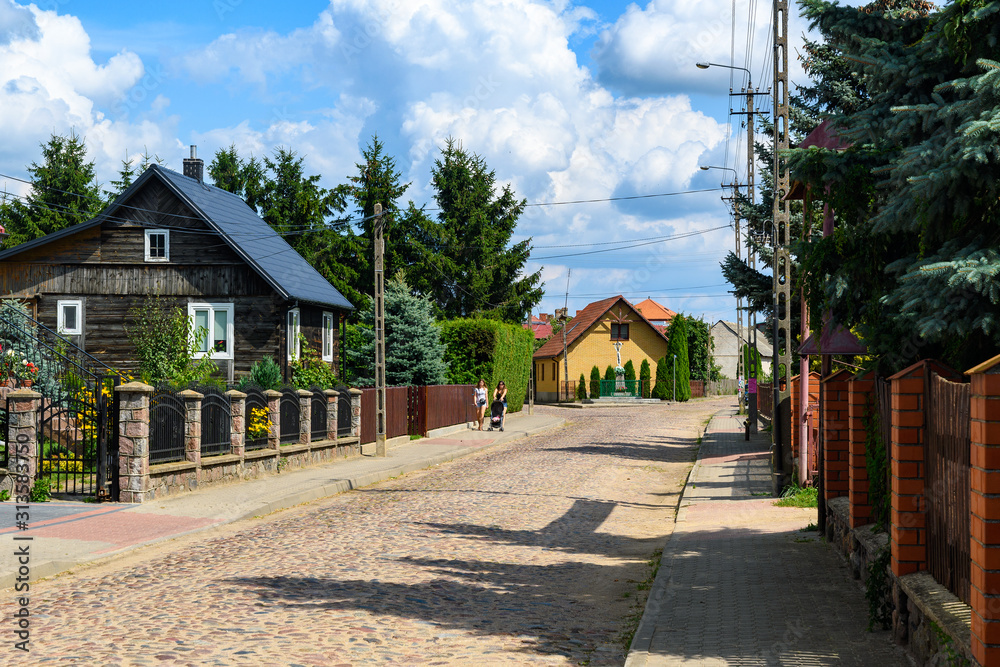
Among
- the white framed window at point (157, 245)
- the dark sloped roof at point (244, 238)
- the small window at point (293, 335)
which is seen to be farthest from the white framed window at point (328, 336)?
the white framed window at point (157, 245)

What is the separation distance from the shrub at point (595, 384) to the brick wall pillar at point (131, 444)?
61.2m

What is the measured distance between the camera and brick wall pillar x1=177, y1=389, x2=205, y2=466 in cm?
1528

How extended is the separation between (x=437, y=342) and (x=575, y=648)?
26.8 m

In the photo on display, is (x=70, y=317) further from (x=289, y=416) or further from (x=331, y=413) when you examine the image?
(x=289, y=416)

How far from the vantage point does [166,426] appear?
14680mm

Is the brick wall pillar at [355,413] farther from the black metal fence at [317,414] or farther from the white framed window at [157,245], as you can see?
the white framed window at [157,245]

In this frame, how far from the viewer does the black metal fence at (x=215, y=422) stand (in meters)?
16.0

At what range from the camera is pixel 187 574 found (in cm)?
889

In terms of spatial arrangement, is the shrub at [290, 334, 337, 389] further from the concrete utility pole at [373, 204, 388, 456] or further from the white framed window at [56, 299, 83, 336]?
the white framed window at [56, 299, 83, 336]

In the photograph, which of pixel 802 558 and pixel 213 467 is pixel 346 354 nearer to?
pixel 213 467

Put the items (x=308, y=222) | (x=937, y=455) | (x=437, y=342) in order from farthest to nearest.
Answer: (x=308, y=222) < (x=437, y=342) < (x=937, y=455)

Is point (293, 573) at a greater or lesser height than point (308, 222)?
lesser

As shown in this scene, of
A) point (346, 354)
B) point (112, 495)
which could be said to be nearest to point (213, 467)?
point (112, 495)

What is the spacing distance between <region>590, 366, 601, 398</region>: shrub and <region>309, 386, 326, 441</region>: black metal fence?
53481 mm
